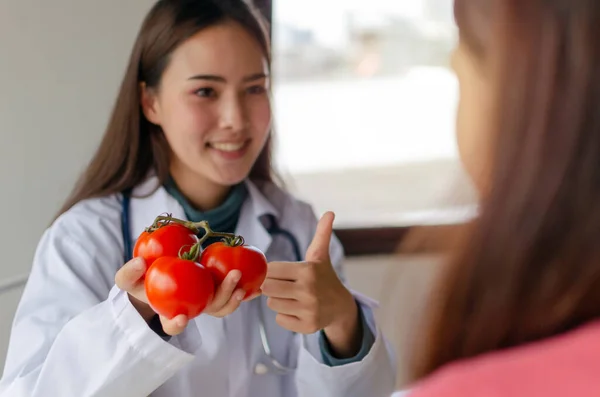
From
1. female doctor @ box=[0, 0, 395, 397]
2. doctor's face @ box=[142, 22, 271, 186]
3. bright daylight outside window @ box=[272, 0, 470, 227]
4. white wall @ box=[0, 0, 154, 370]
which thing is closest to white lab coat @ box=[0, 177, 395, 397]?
female doctor @ box=[0, 0, 395, 397]

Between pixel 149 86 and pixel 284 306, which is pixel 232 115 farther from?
pixel 284 306

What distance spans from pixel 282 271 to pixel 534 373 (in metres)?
0.61

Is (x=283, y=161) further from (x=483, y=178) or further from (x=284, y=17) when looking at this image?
(x=483, y=178)

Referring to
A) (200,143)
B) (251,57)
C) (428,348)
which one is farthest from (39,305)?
(428,348)

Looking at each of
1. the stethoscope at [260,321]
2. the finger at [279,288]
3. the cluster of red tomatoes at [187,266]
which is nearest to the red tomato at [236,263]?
the cluster of red tomatoes at [187,266]

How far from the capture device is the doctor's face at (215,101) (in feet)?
3.70

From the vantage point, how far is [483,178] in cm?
51

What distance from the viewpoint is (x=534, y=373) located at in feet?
1.40

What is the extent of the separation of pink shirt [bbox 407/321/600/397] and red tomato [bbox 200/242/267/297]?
1.41 ft

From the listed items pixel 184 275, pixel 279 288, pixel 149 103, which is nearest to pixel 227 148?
pixel 149 103

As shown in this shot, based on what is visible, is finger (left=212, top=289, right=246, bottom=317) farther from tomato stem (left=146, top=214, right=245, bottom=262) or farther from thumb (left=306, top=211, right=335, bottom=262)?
thumb (left=306, top=211, right=335, bottom=262)

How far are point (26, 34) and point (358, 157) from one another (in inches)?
34.9

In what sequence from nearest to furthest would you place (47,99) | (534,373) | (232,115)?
1. (534,373)
2. (232,115)
3. (47,99)

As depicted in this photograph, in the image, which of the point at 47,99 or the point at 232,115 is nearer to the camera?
the point at 232,115
